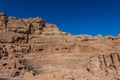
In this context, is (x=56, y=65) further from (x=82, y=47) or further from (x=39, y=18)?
(x=39, y=18)

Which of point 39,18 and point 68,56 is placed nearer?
point 68,56

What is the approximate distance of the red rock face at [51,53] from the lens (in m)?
44.4

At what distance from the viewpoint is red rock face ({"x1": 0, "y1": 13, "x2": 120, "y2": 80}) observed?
4438 centimetres

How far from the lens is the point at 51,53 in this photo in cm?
5581

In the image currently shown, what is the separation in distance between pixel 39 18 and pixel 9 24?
28.6ft

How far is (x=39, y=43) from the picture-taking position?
58.8 m

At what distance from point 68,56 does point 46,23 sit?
19.3m

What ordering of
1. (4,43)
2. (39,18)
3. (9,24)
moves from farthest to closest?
(39,18) → (9,24) → (4,43)

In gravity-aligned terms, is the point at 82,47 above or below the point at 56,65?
above

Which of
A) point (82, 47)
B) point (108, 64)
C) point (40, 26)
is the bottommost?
point (108, 64)

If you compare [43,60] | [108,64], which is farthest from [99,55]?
[43,60]

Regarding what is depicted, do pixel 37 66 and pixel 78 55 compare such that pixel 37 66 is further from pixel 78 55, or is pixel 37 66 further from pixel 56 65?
pixel 78 55

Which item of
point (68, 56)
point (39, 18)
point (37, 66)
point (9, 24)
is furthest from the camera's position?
point (39, 18)

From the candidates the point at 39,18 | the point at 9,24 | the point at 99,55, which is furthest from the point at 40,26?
the point at 99,55
